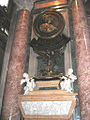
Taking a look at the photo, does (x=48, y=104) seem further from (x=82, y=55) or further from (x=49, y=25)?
(x=49, y=25)

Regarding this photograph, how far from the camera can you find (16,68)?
6.02 m

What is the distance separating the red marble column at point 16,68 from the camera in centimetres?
530

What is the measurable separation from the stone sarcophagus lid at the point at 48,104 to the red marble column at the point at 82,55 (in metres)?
0.49

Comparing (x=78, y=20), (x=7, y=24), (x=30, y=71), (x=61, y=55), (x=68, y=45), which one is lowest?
(x=30, y=71)

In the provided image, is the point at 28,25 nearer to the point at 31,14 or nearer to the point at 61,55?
the point at 31,14

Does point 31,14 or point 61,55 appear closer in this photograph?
point 61,55

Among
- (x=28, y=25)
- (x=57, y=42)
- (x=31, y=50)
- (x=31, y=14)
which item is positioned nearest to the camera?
(x=57, y=42)

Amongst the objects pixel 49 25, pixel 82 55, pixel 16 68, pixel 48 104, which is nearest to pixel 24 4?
pixel 49 25

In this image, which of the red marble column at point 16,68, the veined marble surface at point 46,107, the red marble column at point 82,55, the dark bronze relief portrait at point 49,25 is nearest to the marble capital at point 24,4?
the red marble column at point 16,68

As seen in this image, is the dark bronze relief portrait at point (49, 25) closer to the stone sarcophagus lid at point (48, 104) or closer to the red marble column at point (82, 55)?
the red marble column at point (82, 55)

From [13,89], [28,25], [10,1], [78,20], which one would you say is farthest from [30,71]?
[10,1]

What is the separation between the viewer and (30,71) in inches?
246

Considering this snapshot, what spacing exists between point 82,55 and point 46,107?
2273 mm

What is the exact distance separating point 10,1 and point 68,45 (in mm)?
4652
